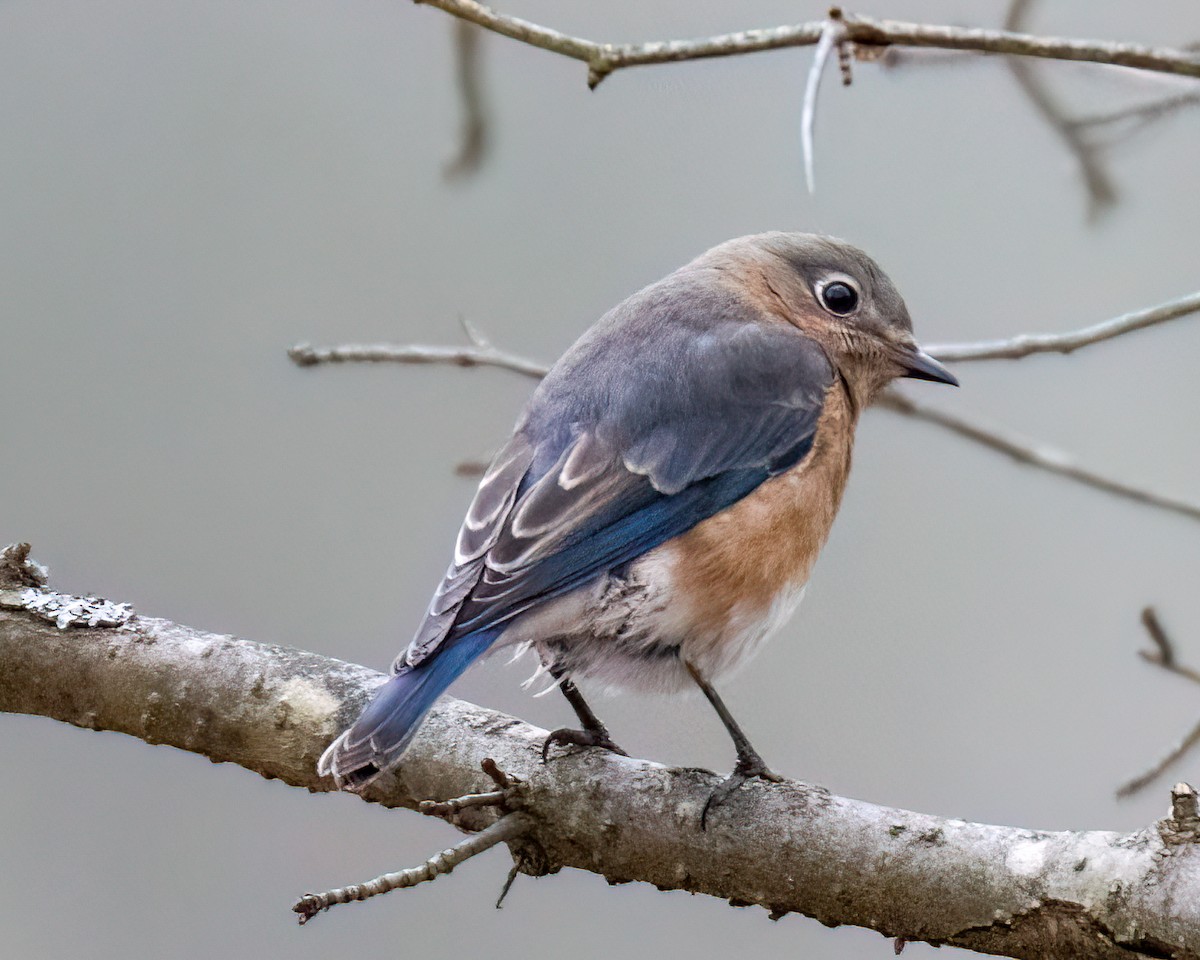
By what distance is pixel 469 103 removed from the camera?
2.84m

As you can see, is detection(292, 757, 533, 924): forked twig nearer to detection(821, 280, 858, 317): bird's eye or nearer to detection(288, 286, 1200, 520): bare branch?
detection(288, 286, 1200, 520): bare branch

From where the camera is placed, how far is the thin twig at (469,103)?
9.05ft

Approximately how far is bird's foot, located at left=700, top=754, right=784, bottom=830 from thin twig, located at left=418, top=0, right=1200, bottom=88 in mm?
1171

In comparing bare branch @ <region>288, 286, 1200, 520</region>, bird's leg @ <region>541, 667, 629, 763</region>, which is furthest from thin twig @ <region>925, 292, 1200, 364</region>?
bird's leg @ <region>541, 667, 629, 763</region>

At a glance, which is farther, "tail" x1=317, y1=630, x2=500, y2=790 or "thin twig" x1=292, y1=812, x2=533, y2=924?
"tail" x1=317, y1=630, x2=500, y2=790

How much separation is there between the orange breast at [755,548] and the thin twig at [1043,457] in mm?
352

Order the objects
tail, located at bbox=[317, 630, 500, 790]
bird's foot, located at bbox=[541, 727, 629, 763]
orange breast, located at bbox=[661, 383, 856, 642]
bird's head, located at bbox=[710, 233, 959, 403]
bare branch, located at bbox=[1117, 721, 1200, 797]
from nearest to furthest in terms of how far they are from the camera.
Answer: tail, located at bbox=[317, 630, 500, 790] < bird's foot, located at bbox=[541, 727, 629, 763] < orange breast, located at bbox=[661, 383, 856, 642] < bare branch, located at bbox=[1117, 721, 1200, 797] < bird's head, located at bbox=[710, 233, 959, 403]

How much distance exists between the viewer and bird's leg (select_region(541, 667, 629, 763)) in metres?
2.25

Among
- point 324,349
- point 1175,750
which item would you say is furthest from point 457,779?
point 1175,750

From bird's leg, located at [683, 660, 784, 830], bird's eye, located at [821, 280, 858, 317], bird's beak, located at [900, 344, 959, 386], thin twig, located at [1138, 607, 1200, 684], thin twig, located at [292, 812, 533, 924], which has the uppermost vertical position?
bird's eye, located at [821, 280, 858, 317]

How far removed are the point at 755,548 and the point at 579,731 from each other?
0.45m

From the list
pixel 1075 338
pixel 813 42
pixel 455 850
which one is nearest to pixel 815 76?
pixel 813 42

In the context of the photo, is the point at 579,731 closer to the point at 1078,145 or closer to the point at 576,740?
the point at 576,740

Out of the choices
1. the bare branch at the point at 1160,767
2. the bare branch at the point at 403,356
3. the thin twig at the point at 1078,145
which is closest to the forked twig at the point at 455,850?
the bare branch at the point at 403,356
